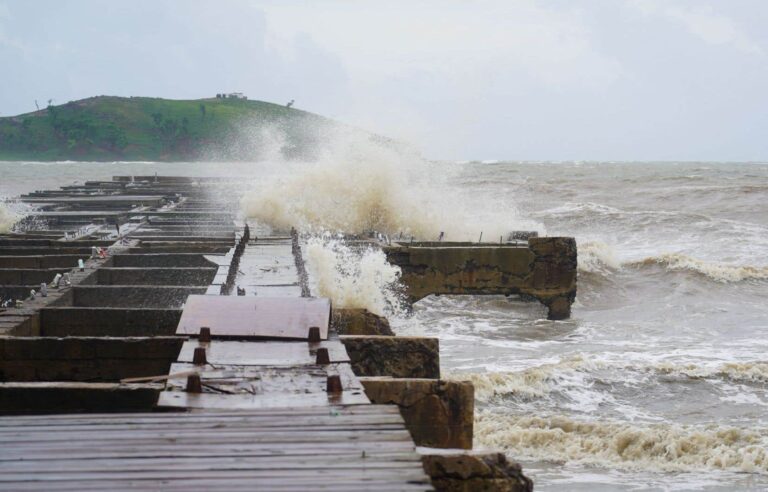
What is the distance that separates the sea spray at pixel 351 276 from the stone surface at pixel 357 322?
743 mm

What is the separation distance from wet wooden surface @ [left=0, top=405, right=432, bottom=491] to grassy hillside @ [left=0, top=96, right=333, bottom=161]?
113 meters

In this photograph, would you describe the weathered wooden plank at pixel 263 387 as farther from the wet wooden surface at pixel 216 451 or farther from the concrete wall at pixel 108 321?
the concrete wall at pixel 108 321

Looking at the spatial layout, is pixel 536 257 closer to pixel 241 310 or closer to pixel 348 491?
pixel 241 310

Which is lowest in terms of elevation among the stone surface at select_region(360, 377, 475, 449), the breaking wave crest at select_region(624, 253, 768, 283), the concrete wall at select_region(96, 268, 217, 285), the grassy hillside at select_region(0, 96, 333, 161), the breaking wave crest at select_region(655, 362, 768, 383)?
the breaking wave crest at select_region(655, 362, 768, 383)

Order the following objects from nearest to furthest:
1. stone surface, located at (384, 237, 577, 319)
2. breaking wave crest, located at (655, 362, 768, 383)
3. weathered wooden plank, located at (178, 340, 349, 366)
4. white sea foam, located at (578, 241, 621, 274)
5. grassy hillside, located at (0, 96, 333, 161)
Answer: weathered wooden plank, located at (178, 340, 349, 366) → breaking wave crest, located at (655, 362, 768, 383) → stone surface, located at (384, 237, 577, 319) → white sea foam, located at (578, 241, 621, 274) → grassy hillside, located at (0, 96, 333, 161)

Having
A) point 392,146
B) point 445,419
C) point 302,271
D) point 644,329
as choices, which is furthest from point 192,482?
point 392,146

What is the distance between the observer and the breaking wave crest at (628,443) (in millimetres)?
8828

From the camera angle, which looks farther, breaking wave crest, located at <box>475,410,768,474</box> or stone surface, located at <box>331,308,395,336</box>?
stone surface, located at <box>331,308,395,336</box>

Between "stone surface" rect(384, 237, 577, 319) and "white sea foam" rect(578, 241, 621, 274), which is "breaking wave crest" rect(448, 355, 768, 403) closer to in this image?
"stone surface" rect(384, 237, 577, 319)

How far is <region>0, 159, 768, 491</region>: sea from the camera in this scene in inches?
356

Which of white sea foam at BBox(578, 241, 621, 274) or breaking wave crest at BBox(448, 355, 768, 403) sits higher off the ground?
white sea foam at BBox(578, 241, 621, 274)

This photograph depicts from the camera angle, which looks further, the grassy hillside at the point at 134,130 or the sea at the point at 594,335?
the grassy hillside at the point at 134,130

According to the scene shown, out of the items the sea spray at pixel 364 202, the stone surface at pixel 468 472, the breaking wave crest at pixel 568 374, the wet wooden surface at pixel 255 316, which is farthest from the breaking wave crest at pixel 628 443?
the sea spray at pixel 364 202

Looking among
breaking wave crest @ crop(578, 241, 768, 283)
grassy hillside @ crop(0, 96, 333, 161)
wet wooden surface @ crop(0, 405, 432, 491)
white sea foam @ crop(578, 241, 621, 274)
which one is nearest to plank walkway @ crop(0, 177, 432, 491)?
wet wooden surface @ crop(0, 405, 432, 491)
